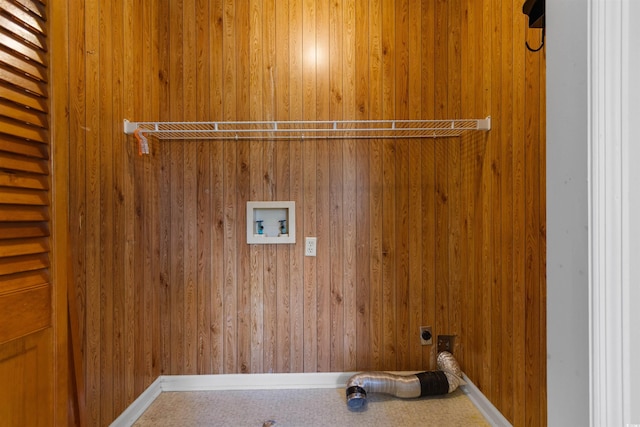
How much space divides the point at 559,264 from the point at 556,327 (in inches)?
4.4

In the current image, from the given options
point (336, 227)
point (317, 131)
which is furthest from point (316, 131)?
point (336, 227)

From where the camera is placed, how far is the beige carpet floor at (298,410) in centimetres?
172

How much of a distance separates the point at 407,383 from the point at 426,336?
332mm

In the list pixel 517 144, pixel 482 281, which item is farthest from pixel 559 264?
pixel 482 281

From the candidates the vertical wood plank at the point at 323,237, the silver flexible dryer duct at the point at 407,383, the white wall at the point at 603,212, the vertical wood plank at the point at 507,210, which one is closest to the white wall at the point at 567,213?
the white wall at the point at 603,212

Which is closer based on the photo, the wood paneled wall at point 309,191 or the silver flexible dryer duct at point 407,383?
the silver flexible dryer duct at point 407,383

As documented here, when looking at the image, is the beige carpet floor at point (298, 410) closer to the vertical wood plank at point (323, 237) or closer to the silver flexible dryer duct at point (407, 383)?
the silver flexible dryer duct at point (407, 383)

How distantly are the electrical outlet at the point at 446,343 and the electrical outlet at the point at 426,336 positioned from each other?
6 cm

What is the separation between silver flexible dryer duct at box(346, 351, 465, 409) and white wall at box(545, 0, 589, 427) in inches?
56.7

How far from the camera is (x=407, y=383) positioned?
6.18 feet

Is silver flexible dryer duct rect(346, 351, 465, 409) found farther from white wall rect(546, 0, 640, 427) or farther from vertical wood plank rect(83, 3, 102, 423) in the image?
white wall rect(546, 0, 640, 427)

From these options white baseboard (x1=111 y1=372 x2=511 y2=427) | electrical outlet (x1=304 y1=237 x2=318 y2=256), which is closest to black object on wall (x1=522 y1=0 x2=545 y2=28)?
electrical outlet (x1=304 y1=237 x2=318 y2=256)

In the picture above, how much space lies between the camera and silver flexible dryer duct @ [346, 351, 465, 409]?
6.15 ft

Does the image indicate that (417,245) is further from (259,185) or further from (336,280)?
(259,185)
